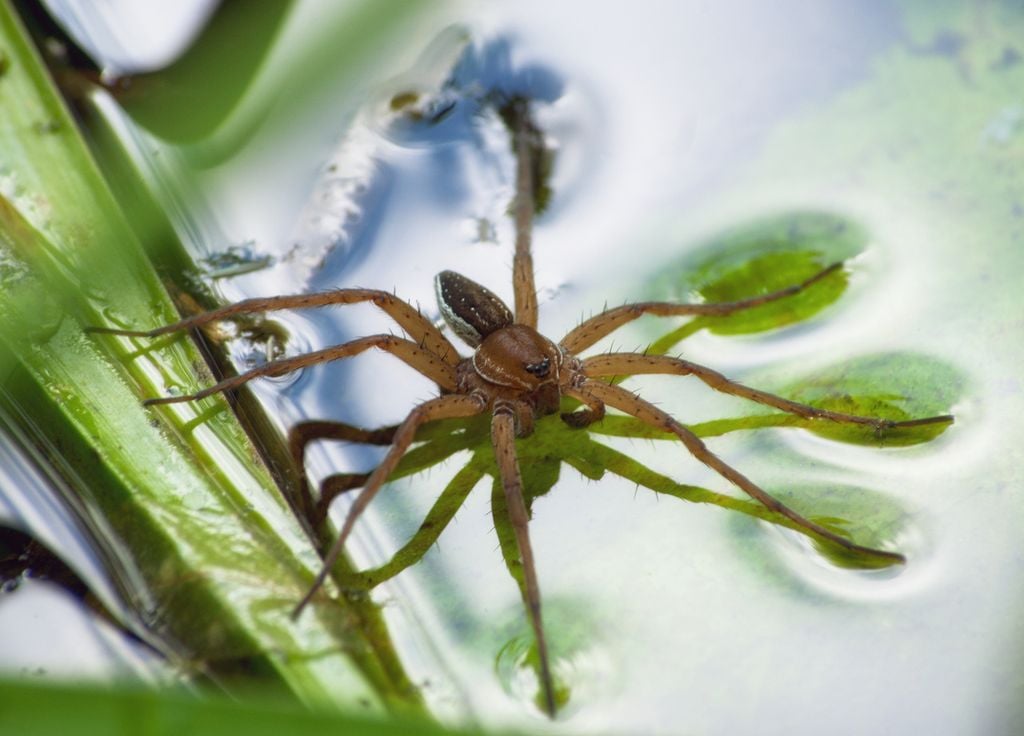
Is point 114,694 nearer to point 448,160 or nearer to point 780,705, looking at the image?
point 780,705

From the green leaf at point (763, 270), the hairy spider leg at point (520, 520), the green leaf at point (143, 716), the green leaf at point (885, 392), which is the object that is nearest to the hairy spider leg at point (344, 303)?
the hairy spider leg at point (520, 520)

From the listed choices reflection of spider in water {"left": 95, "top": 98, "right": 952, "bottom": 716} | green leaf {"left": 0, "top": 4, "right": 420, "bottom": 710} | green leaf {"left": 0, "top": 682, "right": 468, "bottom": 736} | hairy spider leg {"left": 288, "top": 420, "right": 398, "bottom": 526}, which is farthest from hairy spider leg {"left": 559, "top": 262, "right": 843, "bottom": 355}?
green leaf {"left": 0, "top": 682, "right": 468, "bottom": 736}

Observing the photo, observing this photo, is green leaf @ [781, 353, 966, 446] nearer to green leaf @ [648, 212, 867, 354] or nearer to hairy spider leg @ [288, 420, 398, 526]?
green leaf @ [648, 212, 867, 354]

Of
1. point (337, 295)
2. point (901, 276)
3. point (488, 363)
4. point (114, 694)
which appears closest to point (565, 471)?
point (488, 363)

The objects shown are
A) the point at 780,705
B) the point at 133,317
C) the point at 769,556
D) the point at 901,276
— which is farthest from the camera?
the point at 901,276

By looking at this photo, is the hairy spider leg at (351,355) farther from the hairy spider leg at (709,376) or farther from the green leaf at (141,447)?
the hairy spider leg at (709,376)

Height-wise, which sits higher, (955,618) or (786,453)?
(786,453)

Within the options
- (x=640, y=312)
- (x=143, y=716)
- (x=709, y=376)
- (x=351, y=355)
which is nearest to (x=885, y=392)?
(x=709, y=376)
